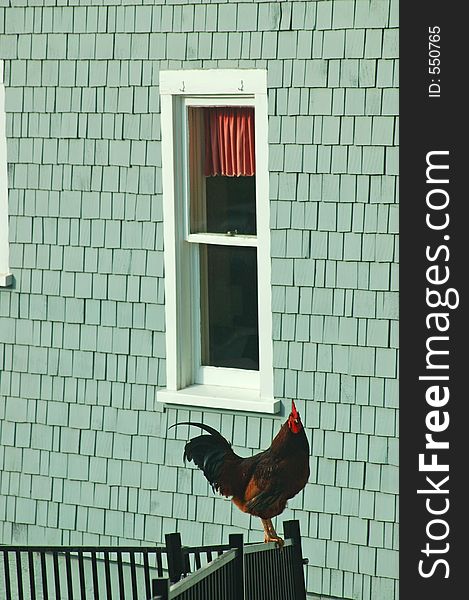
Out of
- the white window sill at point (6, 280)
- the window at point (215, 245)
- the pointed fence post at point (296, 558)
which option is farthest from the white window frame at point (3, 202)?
the pointed fence post at point (296, 558)

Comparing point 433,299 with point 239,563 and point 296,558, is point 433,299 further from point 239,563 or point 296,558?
point 239,563

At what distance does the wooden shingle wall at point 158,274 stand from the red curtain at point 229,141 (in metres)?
0.28

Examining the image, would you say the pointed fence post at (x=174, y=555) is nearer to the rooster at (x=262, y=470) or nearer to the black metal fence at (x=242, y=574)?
the black metal fence at (x=242, y=574)

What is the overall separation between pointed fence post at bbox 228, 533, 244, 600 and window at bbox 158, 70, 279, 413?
2.43m

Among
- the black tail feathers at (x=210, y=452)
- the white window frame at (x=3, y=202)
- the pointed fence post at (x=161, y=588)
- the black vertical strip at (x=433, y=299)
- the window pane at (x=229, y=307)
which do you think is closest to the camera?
the pointed fence post at (x=161, y=588)

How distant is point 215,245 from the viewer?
871 centimetres

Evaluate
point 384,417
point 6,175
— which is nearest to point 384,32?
point 384,417

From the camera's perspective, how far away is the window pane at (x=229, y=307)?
8594 mm

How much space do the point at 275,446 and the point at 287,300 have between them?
95 centimetres

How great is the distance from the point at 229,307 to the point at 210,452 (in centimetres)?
98

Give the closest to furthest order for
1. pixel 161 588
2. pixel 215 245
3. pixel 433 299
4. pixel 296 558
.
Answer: pixel 161 588 < pixel 296 558 < pixel 433 299 < pixel 215 245

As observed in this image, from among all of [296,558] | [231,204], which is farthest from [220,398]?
[296,558]

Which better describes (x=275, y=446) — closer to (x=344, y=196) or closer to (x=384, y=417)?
(x=384, y=417)

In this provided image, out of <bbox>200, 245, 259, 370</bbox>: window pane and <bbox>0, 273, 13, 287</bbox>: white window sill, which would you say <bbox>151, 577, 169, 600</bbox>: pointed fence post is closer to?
<bbox>200, 245, 259, 370</bbox>: window pane
